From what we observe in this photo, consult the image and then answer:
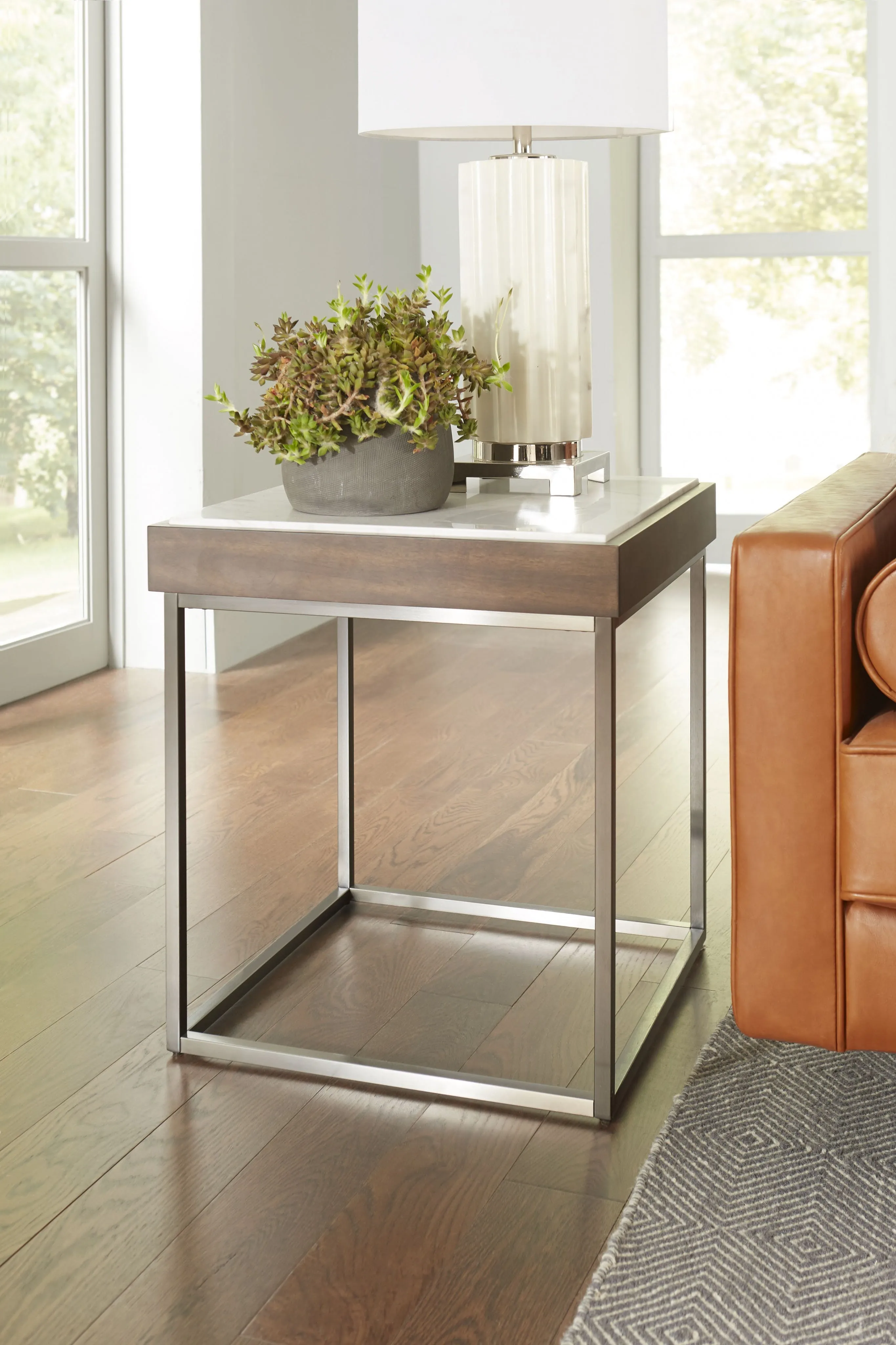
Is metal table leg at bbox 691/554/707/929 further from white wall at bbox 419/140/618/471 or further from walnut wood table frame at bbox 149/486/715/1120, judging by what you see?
white wall at bbox 419/140/618/471

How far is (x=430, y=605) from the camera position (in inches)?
56.2

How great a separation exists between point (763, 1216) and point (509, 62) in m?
1.14

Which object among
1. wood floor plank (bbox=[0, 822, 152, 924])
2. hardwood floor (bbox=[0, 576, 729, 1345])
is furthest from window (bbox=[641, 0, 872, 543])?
wood floor plank (bbox=[0, 822, 152, 924])

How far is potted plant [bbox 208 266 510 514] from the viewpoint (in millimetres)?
1447

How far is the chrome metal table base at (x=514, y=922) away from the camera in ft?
4.72

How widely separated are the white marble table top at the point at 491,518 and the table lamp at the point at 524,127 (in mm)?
56

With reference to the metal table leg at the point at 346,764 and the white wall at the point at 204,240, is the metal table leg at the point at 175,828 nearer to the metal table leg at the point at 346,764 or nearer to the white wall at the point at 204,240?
the metal table leg at the point at 346,764

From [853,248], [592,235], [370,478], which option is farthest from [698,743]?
[853,248]

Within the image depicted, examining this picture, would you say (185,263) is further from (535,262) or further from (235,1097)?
(235,1097)

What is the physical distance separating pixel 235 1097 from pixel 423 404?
737mm

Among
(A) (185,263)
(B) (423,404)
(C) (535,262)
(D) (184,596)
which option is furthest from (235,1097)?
(A) (185,263)

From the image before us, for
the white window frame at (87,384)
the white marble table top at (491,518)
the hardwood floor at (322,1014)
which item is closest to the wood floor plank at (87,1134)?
the hardwood floor at (322,1014)

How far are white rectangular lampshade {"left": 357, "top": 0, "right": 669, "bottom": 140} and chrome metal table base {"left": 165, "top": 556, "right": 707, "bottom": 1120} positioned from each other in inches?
20.7

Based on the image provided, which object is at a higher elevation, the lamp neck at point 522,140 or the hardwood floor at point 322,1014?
the lamp neck at point 522,140
